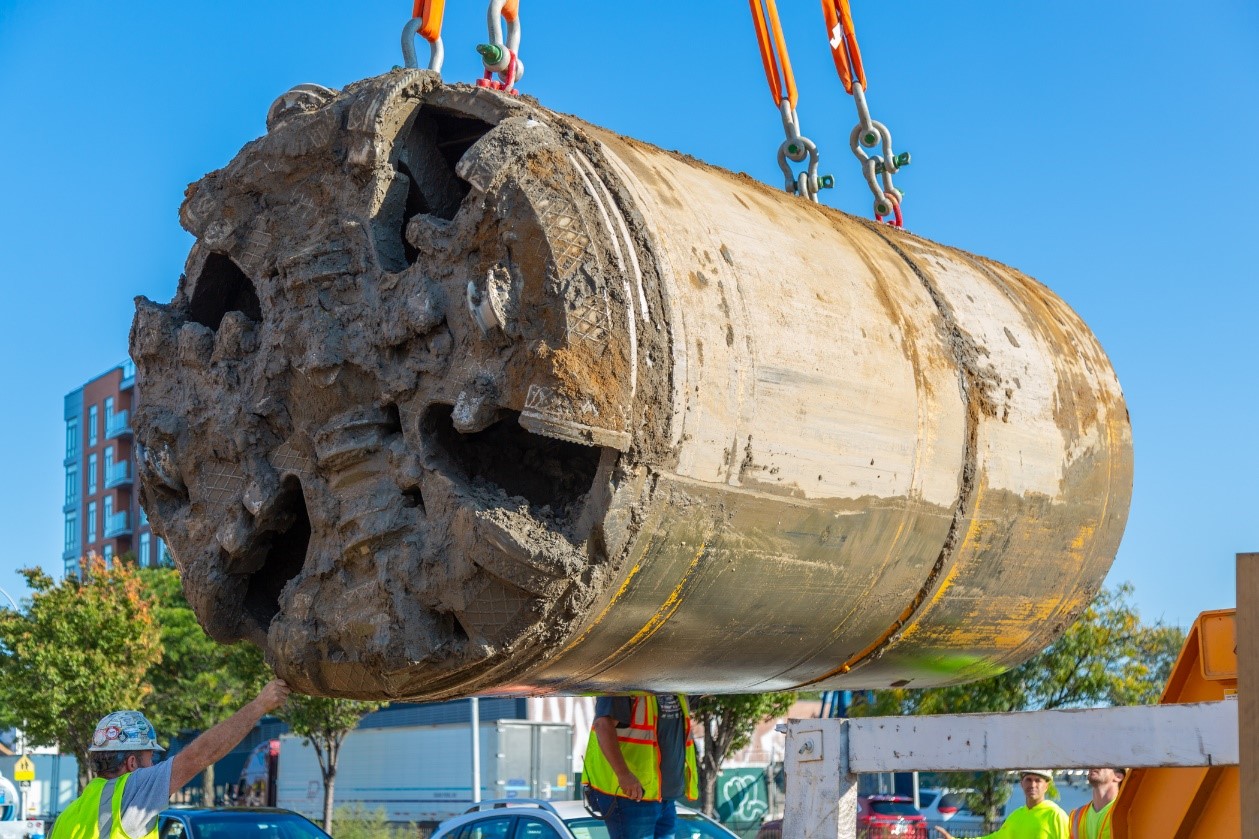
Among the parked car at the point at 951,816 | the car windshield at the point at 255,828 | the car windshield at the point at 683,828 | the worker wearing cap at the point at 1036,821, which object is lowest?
the parked car at the point at 951,816

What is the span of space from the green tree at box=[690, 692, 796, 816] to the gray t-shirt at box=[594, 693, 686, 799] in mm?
15406

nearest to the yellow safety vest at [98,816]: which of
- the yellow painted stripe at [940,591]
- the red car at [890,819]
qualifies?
the yellow painted stripe at [940,591]

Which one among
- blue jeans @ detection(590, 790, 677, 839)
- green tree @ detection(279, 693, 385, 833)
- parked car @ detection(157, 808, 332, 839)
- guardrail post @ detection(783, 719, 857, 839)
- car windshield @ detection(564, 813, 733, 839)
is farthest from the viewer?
green tree @ detection(279, 693, 385, 833)

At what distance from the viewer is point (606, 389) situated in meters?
3.50

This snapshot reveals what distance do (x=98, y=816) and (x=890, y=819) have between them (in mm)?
19034

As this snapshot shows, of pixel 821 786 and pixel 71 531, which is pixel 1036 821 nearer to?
pixel 821 786

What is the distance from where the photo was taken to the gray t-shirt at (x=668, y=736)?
599cm

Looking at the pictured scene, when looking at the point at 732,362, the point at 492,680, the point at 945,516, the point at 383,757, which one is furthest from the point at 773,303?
the point at 383,757

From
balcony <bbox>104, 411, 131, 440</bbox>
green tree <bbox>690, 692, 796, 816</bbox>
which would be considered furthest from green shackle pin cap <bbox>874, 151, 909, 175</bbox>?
balcony <bbox>104, 411, 131, 440</bbox>

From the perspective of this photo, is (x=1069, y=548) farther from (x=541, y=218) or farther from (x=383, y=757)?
(x=383, y=757)

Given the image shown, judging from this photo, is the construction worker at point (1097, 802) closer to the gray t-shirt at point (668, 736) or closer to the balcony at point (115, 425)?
the gray t-shirt at point (668, 736)

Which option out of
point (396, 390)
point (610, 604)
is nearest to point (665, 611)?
point (610, 604)

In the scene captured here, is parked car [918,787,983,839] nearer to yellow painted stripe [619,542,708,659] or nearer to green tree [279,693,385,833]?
green tree [279,693,385,833]

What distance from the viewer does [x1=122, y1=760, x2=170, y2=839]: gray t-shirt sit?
539cm
